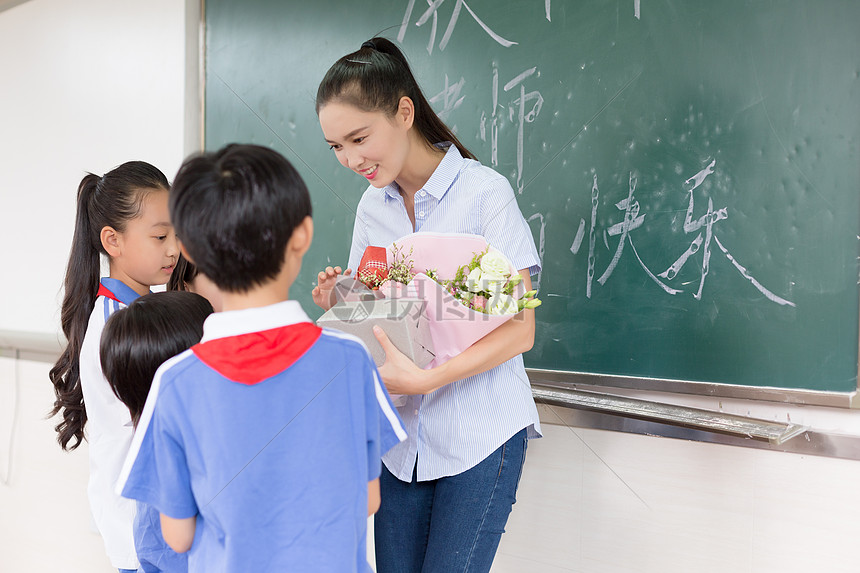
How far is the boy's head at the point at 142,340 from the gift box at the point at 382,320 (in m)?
0.26

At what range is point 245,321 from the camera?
908 millimetres

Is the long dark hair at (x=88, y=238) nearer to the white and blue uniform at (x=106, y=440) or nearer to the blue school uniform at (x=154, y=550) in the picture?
the white and blue uniform at (x=106, y=440)

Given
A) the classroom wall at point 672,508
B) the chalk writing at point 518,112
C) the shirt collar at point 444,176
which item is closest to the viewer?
the shirt collar at point 444,176

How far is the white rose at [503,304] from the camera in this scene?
114 centimetres

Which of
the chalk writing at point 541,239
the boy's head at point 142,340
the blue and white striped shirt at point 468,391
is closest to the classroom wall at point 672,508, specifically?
the chalk writing at point 541,239

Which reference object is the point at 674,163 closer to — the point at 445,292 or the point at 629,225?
the point at 629,225

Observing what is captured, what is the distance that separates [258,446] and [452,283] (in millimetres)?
468

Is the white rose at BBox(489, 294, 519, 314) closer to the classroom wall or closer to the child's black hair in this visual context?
the classroom wall

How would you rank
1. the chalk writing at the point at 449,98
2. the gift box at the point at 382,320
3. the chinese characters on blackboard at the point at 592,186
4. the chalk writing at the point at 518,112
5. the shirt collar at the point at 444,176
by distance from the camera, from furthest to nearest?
the chalk writing at the point at 449,98
the chalk writing at the point at 518,112
the chinese characters on blackboard at the point at 592,186
the shirt collar at the point at 444,176
the gift box at the point at 382,320

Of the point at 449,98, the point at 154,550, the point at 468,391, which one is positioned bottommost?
the point at 154,550

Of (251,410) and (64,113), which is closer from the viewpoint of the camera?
(251,410)

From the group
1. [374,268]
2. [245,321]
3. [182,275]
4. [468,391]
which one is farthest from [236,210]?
[182,275]

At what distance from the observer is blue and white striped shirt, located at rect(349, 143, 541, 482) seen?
127cm

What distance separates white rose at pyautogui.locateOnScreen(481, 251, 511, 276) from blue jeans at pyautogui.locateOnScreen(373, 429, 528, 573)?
37 cm
